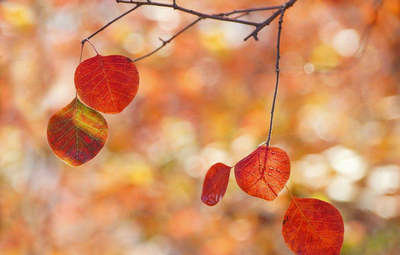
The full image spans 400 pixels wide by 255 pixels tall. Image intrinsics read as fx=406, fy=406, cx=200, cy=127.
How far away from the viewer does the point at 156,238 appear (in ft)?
8.24

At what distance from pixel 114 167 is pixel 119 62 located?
172 cm

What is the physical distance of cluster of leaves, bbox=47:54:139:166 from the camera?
16.6 inches

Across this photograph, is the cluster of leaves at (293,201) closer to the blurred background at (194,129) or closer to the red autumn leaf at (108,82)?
the red autumn leaf at (108,82)

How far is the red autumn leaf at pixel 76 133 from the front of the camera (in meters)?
0.42

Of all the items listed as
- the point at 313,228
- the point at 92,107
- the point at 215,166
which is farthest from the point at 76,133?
the point at 313,228

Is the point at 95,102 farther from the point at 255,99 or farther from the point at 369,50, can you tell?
the point at 369,50

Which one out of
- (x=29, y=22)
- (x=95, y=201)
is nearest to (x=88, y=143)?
(x=29, y=22)

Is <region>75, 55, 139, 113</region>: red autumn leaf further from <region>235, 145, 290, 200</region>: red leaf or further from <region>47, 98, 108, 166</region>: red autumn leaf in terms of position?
<region>235, 145, 290, 200</region>: red leaf

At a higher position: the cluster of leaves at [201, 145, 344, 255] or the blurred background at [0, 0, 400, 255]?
the cluster of leaves at [201, 145, 344, 255]

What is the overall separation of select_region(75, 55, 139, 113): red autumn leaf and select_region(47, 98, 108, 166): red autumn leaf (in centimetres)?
2

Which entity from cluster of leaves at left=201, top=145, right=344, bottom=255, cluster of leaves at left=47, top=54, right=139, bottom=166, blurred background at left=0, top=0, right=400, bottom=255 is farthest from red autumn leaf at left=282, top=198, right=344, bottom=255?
blurred background at left=0, top=0, right=400, bottom=255

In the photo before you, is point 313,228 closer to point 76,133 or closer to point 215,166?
point 215,166

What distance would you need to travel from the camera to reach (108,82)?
43 centimetres

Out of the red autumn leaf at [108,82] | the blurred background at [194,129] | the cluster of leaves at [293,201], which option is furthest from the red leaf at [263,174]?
the blurred background at [194,129]
